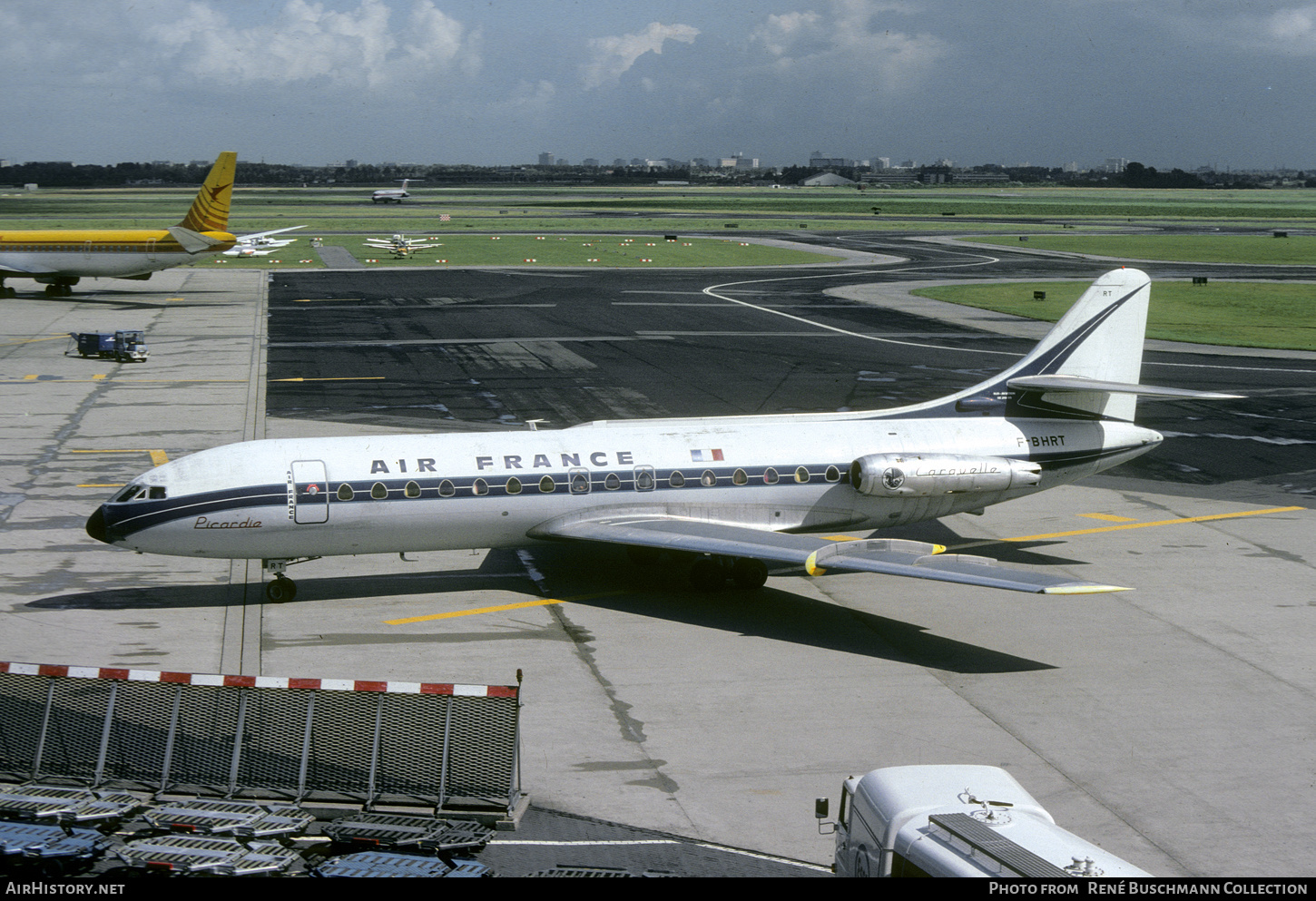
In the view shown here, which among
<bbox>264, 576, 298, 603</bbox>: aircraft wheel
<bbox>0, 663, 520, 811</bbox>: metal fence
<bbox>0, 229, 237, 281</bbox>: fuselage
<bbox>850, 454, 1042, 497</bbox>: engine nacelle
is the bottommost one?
<bbox>264, 576, 298, 603</bbox>: aircraft wheel

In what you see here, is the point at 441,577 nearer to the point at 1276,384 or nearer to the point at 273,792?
the point at 273,792

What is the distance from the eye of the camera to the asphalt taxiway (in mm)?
17438

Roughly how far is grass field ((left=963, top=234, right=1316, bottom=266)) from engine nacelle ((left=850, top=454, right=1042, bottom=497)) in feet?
327

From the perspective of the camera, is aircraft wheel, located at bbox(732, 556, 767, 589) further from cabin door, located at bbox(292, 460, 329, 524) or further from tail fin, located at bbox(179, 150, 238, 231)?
tail fin, located at bbox(179, 150, 238, 231)

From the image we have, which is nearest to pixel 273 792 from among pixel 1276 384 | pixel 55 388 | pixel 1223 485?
pixel 1223 485

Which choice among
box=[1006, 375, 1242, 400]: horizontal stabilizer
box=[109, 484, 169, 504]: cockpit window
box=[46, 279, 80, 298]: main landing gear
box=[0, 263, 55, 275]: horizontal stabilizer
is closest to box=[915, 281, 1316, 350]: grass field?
box=[1006, 375, 1242, 400]: horizontal stabilizer

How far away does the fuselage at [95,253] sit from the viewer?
78.7 meters

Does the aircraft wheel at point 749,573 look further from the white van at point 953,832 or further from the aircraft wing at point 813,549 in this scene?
the white van at point 953,832

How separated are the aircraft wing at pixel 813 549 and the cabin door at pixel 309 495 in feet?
13.9

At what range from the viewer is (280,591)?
2597 cm

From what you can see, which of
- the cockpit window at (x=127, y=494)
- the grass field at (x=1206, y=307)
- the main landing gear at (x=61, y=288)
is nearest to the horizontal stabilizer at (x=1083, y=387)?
the cockpit window at (x=127, y=494)

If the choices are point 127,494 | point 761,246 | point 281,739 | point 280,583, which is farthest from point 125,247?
point 281,739

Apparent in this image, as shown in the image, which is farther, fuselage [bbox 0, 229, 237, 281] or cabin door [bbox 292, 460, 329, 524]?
fuselage [bbox 0, 229, 237, 281]

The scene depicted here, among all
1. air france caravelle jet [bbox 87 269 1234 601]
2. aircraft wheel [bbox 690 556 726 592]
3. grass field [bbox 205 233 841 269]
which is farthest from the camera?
grass field [bbox 205 233 841 269]
